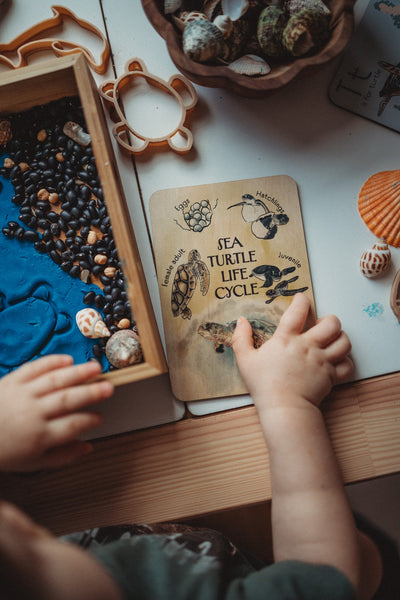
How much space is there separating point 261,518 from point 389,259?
440mm

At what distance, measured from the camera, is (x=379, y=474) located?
1.73 ft

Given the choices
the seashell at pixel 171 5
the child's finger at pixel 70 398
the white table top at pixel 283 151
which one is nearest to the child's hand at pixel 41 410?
the child's finger at pixel 70 398

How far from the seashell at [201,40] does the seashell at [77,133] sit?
0.16 meters

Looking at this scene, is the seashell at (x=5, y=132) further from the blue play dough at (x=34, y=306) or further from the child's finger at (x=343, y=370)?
the child's finger at (x=343, y=370)

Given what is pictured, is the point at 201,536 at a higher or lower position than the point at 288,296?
lower

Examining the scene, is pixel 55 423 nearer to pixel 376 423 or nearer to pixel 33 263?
pixel 33 263

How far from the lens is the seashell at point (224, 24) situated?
49 cm

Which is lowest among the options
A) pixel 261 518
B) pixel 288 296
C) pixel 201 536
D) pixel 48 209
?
pixel 261 518

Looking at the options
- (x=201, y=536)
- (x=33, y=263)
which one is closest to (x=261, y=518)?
(x=201, y=536)

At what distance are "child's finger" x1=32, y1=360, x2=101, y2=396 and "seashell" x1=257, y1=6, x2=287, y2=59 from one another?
1.37 feet

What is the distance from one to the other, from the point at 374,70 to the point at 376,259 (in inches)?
10.1

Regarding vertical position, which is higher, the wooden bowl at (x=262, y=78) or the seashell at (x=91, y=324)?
the wooden bowl at (x=262, y=78)

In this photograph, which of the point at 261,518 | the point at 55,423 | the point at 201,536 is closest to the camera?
the point at 55,423

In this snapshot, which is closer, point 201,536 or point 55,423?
point 55,423
